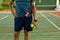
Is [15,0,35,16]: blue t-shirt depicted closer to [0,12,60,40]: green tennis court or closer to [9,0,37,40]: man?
[9,0,37,40]: man

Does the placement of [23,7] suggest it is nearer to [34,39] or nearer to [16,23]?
[16,23]

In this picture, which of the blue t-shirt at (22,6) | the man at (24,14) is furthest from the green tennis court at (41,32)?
the blue t-shirt at (22,6)

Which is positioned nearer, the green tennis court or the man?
the man

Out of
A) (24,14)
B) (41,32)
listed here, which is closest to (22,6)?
(24,14)

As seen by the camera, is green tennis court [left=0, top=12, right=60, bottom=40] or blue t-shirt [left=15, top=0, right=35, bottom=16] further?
green tennis court [left=0, top=12, right=60, bottom=40]

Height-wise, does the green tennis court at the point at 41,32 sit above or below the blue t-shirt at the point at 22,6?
below

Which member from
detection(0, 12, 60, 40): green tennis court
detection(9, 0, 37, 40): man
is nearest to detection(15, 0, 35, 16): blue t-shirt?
detection(9, 0, 37, 40): man

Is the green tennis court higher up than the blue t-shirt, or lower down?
lower down

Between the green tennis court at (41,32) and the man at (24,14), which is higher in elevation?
the man at (24,14)

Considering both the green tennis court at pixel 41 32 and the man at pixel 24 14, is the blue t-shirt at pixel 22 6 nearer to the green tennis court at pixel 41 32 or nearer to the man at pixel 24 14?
the man at pixel 24 14

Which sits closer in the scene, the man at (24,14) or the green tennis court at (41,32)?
the man at (24,14)

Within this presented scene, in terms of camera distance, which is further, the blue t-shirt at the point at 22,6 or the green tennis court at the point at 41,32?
the green tennis court at the point at 41,32

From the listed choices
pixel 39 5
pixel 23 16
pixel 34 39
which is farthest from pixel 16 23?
pixel 39 5

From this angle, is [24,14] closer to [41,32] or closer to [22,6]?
[22,6]
